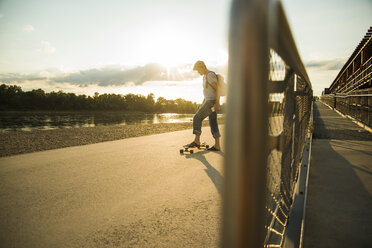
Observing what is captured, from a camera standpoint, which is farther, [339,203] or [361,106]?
[361,106]

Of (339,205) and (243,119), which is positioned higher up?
(243,119)

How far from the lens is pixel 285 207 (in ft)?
6.75

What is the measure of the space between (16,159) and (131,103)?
3764 inches

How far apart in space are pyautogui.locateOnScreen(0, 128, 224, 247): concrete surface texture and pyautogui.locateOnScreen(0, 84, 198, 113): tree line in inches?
2954

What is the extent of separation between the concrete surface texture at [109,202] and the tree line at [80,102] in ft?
246

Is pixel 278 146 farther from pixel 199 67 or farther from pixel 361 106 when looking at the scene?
pixel 361 106

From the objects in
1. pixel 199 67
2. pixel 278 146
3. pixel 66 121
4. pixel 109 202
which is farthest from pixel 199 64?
pixel 66 121

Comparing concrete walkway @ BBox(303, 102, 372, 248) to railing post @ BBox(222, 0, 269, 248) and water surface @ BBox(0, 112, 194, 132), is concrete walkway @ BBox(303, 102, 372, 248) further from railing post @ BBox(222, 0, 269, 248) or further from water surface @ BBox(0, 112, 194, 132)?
water surface @ BBox(0, 112, 194, 132)

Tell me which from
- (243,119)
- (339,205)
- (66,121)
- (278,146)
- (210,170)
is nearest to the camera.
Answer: (243,119)

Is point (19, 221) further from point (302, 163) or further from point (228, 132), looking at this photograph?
point (302, 163)

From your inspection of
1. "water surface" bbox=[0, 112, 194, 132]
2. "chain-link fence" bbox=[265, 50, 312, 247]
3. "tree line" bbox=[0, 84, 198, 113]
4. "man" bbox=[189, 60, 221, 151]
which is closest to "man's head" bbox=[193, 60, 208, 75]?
"man" bbox=[189, 60, 221, 151]

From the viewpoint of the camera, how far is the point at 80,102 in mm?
88438

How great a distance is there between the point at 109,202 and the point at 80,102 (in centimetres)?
9448

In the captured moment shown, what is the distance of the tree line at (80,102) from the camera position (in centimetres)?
8162
